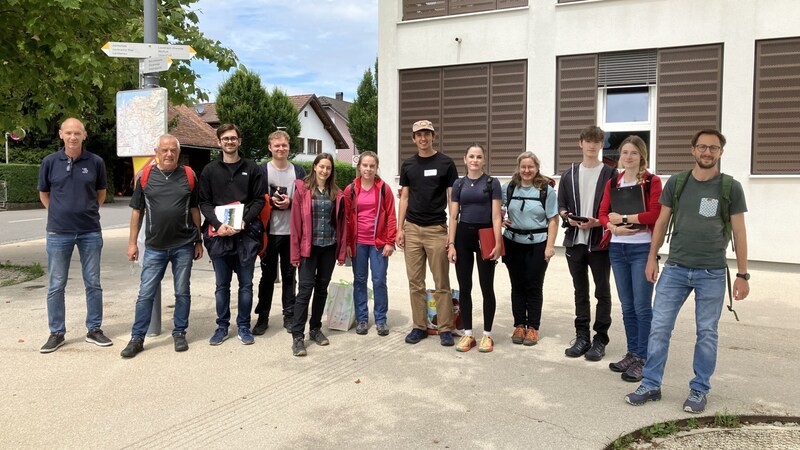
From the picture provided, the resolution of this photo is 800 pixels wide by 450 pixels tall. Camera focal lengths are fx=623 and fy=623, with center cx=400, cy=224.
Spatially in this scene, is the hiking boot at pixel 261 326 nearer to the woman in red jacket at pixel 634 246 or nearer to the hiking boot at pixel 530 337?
the hiking boot at pixel 530 337

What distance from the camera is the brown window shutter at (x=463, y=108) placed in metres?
11.9

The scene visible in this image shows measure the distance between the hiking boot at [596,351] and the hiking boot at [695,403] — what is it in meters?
1.06

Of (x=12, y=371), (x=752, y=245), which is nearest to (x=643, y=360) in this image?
(x=12, y=371)

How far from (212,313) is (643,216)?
4.51 meters

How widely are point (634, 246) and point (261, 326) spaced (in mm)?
3415

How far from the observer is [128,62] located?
30.2ft

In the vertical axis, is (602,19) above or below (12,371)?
above

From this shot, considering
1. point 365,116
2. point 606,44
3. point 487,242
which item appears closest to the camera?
point 487,242

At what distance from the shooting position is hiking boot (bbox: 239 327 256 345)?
5.50 meters

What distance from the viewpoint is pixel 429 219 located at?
18.3ft

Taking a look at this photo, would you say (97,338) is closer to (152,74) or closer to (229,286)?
(229,286)

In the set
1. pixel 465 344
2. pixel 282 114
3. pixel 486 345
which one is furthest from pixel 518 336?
pixel 282 114

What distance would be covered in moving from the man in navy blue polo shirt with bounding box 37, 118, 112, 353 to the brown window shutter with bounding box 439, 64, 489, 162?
304 inches

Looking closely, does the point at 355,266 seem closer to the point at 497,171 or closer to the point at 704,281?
the point at 704,281
